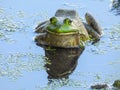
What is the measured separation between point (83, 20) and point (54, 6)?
3.77 ft

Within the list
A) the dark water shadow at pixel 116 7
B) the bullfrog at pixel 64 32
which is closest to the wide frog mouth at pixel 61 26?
the bullfrog at pixel 64 32

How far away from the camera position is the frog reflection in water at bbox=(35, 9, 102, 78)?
872 centimetres

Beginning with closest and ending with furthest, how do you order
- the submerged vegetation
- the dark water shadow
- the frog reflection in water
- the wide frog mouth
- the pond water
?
the pond water < the submerged vegetation < the frog reflection in water < the wide frog mouth < the dark water shadow

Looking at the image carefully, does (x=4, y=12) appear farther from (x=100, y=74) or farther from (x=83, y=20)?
(x=100, y=74)

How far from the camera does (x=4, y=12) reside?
11.1m

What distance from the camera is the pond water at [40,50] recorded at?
766cm

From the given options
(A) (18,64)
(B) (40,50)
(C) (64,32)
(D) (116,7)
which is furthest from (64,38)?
(D) (116,7)

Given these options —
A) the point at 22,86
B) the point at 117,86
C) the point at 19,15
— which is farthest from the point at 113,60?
the point at 19,15

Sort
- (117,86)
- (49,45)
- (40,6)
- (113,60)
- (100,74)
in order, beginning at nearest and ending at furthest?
(117,86) < (100,74) < (113,60) < (49,45) < (40,6)

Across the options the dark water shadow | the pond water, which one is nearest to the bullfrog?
the pond water

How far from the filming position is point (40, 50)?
9.20 meters

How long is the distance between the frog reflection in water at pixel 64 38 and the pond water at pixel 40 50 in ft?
0.48

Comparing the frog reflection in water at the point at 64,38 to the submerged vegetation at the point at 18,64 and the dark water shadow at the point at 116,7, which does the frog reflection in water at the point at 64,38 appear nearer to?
the submerged vegetation at the point at 18,64

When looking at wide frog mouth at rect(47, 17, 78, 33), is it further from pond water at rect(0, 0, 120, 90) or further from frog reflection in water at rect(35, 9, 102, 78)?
pond water at rect(0, 0, 120, 90)
